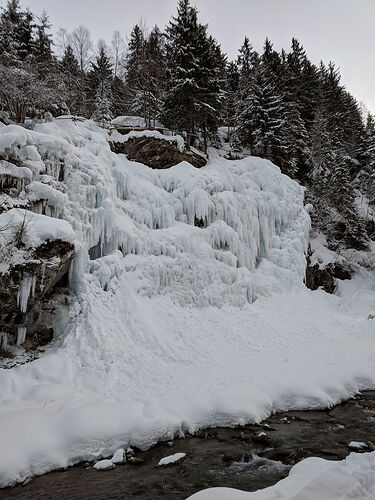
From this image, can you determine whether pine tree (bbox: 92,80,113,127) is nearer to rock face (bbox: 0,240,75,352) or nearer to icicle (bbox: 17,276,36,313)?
rock face (bbox: 0,240,75,352)

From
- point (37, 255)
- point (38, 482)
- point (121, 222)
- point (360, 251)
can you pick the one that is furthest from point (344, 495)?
point (360, 251)

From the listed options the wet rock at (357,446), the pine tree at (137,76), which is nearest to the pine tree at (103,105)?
the pine tree at (137,76)

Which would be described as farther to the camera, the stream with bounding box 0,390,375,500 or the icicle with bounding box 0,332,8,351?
the icicle with bounding box 0,332,8,351

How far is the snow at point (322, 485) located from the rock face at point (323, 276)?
1271 cm

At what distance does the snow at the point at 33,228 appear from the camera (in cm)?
718

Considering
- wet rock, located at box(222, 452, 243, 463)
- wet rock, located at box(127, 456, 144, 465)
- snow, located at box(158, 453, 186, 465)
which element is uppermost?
wet rock, located at box(127, 456, 144, 465)

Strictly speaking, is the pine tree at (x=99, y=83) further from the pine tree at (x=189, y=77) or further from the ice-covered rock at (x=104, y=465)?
the ice-covered rock at (x=104, y=465)

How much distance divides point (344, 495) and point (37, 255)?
692cm

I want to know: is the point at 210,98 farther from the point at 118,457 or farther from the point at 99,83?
the point at 118,457

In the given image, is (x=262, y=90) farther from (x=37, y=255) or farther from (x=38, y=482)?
(x=38, y=482)

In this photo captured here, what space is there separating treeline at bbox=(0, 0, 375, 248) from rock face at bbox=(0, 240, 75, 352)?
8058 millimetres

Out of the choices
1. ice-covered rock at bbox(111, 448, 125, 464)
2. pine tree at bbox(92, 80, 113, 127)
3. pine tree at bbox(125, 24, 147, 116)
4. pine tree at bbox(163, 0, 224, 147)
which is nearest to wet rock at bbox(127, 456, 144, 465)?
ice-covered rock at bbox(111, 448, 125, 464)

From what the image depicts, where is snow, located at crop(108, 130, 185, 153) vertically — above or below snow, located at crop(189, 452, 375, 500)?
above

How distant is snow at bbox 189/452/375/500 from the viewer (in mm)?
3619
